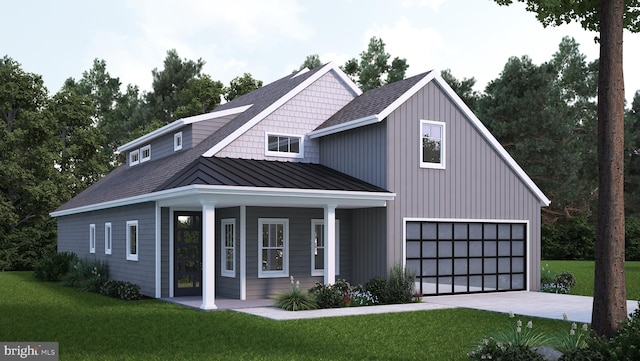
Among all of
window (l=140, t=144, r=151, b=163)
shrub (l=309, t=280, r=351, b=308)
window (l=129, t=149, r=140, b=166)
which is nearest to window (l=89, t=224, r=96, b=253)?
window (l=140, t=144, r=151, b=163)

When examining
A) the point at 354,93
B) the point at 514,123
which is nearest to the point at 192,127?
the point at 354,93

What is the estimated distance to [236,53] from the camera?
4084cm

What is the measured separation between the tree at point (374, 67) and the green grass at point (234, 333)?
1461 inches

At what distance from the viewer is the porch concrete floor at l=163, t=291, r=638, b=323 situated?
15.2 meters

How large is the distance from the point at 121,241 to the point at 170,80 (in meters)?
33.1

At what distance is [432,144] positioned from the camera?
65.5ft

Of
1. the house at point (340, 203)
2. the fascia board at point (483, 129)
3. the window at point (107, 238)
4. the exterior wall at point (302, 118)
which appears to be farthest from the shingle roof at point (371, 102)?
the window at point (107, 238)

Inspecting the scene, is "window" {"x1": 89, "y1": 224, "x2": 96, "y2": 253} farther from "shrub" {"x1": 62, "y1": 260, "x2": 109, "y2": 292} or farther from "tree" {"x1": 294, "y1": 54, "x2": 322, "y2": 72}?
"tree" {"x1": 294, "y1": 54, "x2": 322, "y2": 72}

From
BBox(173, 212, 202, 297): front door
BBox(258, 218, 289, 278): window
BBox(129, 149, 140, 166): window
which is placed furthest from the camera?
BBox(129, 149, 140, 166): window

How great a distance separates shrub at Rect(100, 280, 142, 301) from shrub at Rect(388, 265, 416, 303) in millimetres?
6912

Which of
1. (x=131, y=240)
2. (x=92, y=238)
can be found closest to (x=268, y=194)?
(x=131, y=240)

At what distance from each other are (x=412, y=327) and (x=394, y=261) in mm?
5587

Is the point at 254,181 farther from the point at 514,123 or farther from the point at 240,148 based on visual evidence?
the point at 514,123

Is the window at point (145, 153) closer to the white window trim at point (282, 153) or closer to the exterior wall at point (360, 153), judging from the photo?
the white window trim at point (282, 153)
